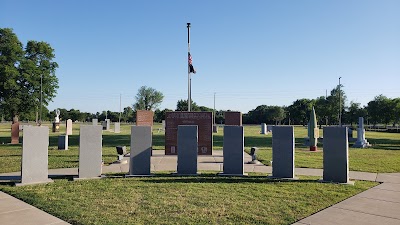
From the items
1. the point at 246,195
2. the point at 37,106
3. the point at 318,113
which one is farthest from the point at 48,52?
the point at 318,113

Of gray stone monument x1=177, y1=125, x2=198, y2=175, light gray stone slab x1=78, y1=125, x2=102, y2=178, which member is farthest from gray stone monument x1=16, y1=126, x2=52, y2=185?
gray stone monument x1=177, y1=125, x2=198, y2=175

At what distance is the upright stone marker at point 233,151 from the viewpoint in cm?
965

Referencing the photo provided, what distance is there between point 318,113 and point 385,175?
2340 inches

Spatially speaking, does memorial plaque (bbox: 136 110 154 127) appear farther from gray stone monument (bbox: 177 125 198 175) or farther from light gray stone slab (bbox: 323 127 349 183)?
light gray stone slab (bbox: 323 127 349 183)

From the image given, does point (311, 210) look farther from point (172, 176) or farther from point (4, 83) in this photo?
point (4, 83)

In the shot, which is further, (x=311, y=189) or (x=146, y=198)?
(x=311, y=189)

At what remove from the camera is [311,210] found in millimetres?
5875

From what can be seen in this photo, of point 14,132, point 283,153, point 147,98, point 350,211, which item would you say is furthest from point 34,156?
point 147,98

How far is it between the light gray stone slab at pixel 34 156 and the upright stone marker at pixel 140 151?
2306 mm

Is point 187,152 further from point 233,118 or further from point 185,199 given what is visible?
point 233,118

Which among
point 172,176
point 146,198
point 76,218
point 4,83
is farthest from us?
point 4,83

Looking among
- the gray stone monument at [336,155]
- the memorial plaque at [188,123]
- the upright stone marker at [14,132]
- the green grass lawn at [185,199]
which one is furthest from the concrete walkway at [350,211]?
the upright stone marker at [14,132]

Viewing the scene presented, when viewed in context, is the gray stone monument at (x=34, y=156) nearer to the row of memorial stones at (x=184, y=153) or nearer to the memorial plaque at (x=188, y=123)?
the row of memorial stones at (x=184, y=153)

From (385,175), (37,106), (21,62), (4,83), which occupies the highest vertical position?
(21,62)
